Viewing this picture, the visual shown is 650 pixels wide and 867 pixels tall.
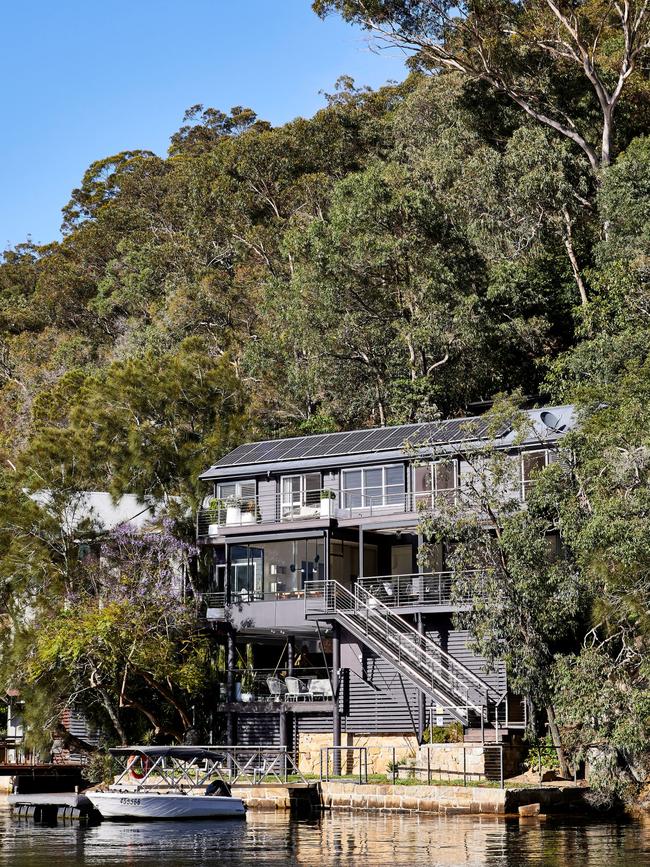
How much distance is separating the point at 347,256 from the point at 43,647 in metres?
22.6

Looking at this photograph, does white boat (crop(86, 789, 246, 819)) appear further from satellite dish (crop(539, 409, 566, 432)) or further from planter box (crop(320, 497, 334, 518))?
satellite dish (crop(539, 409, 566, 432))

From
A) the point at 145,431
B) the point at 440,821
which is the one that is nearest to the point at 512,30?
the point at 145,431

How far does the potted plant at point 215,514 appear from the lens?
155ft

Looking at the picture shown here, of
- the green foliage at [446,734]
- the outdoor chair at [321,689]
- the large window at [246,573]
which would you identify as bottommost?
the green foliage at [446,734]

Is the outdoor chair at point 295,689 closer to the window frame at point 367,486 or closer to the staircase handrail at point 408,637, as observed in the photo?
the staircase handrail at point 408,637

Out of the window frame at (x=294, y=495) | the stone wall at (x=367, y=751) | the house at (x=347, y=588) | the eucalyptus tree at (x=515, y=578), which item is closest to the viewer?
the eucalyptus tree at (x=515, y=578)

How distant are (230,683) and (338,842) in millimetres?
17991

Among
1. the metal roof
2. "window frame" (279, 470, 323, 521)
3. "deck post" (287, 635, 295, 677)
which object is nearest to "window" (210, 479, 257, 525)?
the metal roof

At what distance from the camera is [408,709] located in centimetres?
4025

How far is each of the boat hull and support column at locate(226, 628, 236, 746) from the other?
35.9ft

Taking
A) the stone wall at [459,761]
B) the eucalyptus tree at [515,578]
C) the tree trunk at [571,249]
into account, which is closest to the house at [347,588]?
the eucalyptus tree at [515,578]

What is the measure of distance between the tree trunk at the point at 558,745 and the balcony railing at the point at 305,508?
376 inches

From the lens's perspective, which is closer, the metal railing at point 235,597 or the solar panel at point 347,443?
the solar panel at point 347,443

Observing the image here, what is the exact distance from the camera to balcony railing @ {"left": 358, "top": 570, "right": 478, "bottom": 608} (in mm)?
40906
